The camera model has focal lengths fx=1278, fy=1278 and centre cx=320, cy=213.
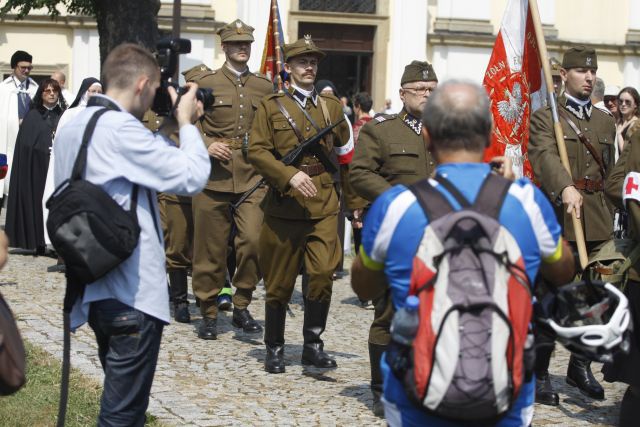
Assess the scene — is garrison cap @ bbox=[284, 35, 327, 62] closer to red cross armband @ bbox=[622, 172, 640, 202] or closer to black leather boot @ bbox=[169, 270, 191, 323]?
black leather boot @ bbox=[169, 270, 191, 323]

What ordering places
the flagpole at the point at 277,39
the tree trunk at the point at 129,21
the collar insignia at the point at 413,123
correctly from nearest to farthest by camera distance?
the collar insignia at the point at 413,123 → the flagpole at the point at 277,39 → the tree trunk at the point at 129,21

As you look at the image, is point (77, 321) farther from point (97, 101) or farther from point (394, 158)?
point (394, 158)

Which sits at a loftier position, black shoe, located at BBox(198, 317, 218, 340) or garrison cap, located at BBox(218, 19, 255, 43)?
garrison cap, located at BBox(218, 19, 255, 43)

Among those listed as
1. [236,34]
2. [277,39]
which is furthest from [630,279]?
[277,39]

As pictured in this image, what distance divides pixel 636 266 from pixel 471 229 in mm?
2857

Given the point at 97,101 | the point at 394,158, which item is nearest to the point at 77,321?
the point at 97,101

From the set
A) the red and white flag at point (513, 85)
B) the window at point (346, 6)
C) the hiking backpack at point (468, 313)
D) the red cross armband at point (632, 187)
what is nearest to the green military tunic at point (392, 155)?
the red and white flag at point (513, 85)

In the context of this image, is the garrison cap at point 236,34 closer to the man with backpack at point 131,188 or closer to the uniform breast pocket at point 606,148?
the uniform breast pocket at point 606,148

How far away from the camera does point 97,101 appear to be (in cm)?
491

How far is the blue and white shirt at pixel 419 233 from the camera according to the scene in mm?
3777

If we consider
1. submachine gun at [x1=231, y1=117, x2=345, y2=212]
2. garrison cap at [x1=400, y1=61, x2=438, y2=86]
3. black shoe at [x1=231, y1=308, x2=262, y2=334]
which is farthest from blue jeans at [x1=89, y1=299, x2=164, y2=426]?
black shoe at [x1=231, y1=308, x2=262, y2=334]

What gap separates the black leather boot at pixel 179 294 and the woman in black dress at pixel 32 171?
4639 mm

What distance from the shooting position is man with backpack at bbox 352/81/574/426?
357 centimetres

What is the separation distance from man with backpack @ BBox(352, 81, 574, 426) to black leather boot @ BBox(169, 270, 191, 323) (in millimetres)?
6093
